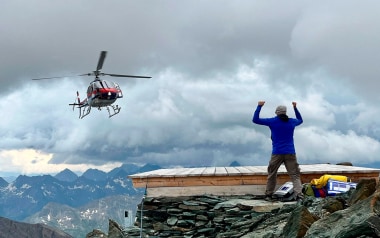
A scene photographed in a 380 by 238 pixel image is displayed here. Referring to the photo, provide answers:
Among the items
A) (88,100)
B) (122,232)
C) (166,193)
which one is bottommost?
(122,232)

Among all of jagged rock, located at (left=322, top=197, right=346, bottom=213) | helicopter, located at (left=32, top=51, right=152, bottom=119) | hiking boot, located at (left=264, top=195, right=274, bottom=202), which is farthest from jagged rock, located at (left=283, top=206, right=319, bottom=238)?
helicopter, located at (left=32, top=51, right=152, bottom=119)

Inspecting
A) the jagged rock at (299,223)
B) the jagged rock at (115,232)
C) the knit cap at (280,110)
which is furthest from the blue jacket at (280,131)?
the jagged rock at (115,232)

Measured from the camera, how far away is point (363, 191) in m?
12.0

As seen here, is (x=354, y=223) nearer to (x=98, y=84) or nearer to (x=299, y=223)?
(x=299, y=223)

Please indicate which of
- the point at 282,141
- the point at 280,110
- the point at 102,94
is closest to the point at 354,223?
the point at 282,141

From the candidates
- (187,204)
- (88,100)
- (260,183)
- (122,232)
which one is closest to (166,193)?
(187,204)

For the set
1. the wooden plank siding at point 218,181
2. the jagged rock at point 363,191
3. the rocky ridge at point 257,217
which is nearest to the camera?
the rocky ridge at point 257,217

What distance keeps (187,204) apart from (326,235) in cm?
745

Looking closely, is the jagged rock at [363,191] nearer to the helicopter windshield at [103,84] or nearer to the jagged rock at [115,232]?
the jagged rock at [115,232]

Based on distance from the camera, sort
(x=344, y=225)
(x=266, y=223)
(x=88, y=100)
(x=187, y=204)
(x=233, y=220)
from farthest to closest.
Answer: (x=88, y=100)
(x=187, y=204)
(x=233, y=220)
(x=266, y=223)
(x=344, y=225)

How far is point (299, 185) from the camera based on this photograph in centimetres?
1536

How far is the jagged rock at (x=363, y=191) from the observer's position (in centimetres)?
1197

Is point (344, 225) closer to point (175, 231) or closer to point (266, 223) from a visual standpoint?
point (266, 223)

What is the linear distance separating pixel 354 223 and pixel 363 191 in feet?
10.4
